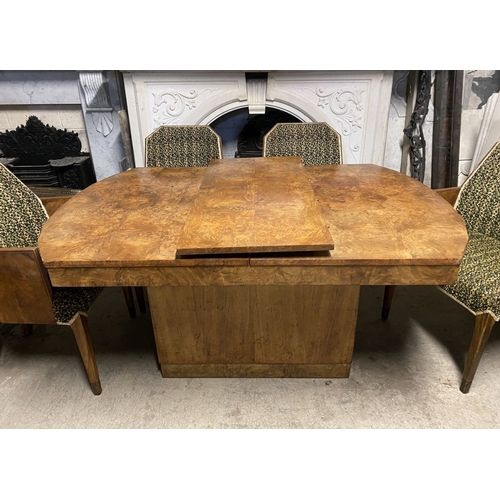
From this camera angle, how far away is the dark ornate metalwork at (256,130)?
3.25 m

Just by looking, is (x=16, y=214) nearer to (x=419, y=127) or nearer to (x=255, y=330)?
(x=255, y=330)

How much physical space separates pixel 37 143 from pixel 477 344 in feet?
10.8

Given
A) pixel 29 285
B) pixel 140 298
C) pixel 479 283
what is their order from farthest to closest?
pixel 140 298 < pixel 479 283 < pixel 29 285

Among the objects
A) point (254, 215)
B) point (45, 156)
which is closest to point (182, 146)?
point (254, 215)

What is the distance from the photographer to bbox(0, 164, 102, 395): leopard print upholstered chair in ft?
4.31

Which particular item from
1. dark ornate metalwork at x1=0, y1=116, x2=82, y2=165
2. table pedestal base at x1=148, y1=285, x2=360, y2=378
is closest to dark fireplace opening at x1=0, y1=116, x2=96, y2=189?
dark ornate metalwork at x1=0, y1=116, x2=82, y2=165

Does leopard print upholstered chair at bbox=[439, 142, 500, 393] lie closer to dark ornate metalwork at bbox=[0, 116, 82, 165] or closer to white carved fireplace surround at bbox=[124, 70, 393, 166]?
white carved fireplace surround at bbox=[124, 70, 393, 166]

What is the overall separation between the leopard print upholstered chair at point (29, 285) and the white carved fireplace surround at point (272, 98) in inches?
55.0

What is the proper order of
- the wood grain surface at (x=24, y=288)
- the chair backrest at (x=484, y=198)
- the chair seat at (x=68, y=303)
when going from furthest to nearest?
the chair backrest at (x=484, y=198) < the chair seat at (x=68, y=303) < the wood grain surface at (x=24, y=288)

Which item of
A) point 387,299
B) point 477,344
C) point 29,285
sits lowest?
point 387,299

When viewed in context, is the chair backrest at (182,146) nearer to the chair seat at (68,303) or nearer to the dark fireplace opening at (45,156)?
the chair seat at (68,303)

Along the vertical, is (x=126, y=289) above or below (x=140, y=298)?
above

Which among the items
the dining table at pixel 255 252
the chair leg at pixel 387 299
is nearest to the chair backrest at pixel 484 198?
the dining table at pixel 255 252

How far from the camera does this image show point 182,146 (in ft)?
7.43
